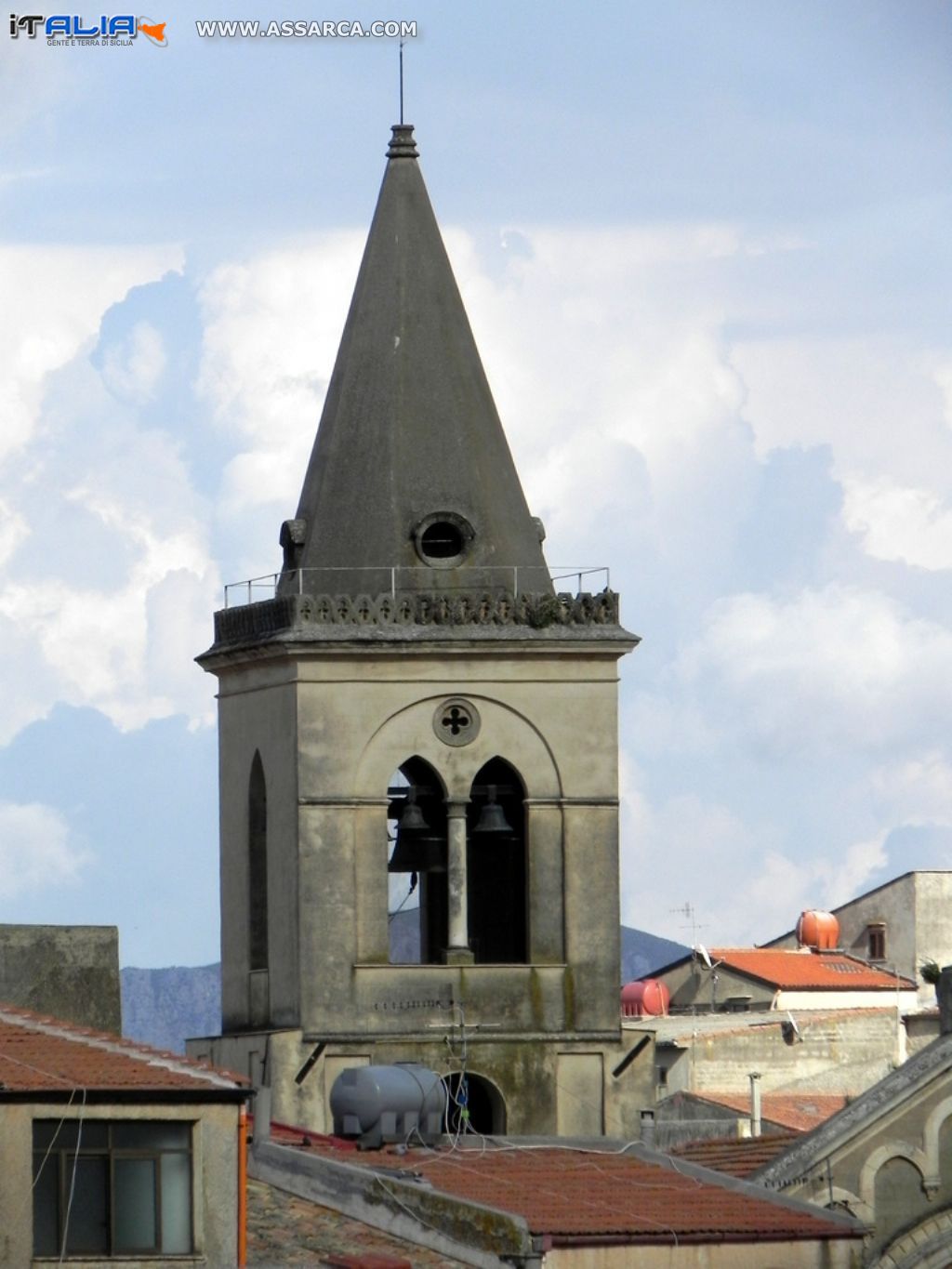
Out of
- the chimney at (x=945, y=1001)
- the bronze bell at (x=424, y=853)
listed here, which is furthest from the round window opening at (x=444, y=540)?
the chimney at (x=945, y=1001)

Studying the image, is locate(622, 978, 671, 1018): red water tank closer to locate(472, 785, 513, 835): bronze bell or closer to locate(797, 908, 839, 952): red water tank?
locate(797, 908, 839, 952): red water tank

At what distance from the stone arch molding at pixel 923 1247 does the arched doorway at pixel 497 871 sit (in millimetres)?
20378

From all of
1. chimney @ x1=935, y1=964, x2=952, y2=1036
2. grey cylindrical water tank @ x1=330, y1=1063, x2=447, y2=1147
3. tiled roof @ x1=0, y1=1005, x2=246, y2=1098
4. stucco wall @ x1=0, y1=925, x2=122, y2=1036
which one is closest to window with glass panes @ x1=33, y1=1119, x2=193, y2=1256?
tiled roof @ x1=0, y1=1005, x2=246, y2=1098

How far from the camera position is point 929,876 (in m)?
115

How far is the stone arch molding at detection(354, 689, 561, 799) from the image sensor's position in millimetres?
66625

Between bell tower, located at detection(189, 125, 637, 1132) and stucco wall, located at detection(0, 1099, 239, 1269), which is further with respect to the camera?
bell tower, located at detection(189, 125, 637, 1132)

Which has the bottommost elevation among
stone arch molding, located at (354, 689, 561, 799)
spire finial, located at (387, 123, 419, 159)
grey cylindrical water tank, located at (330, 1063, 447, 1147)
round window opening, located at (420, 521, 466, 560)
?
grey cylindrical water tank, located at (330, 1063, 447, 1147)

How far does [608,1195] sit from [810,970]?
62468 mm

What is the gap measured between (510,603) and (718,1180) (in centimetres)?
1846

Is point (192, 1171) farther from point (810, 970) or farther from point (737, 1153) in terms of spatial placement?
point (810, 970)

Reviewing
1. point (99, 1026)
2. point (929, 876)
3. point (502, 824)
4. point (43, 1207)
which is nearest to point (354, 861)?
point (502, 824)

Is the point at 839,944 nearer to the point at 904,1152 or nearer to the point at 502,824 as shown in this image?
the point at 502,824

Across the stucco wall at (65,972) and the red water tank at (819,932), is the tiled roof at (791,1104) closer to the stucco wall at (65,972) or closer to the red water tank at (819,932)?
the red water tank at (819,932)

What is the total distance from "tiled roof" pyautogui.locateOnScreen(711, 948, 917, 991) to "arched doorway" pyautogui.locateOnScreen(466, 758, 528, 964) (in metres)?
39.7
